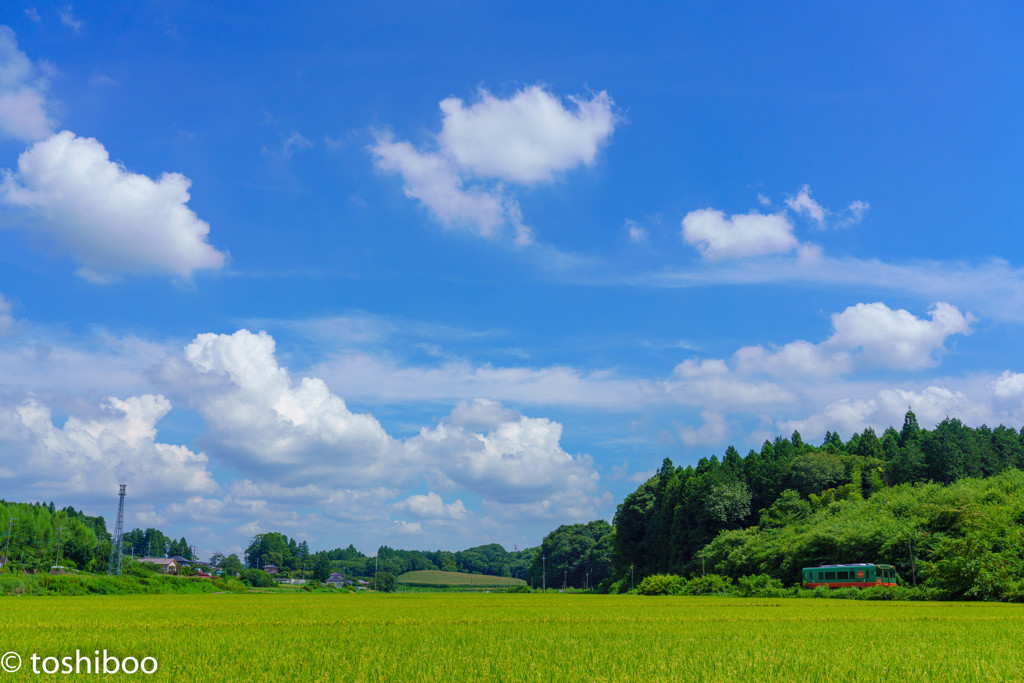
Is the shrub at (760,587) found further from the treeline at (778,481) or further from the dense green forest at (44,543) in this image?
the dense green forest at (44,543)

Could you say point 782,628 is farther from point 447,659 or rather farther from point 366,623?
point 366,623

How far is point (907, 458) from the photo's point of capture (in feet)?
333

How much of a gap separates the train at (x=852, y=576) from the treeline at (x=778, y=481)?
26519 millimetres

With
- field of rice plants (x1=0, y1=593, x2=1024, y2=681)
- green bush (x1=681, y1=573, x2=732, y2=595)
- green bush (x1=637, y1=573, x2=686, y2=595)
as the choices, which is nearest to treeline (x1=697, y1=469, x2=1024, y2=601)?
green bush (x1=681, y1=573, x2=732, y2=595)

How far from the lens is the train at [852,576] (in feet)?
202

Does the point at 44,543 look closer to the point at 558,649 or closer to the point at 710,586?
the point at 710,586

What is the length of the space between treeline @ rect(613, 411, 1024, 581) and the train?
1044 inches

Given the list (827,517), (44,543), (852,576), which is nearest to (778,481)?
(827,517)

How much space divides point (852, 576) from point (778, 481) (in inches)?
1920

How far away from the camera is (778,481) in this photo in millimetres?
110812

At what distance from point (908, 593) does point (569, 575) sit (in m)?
146

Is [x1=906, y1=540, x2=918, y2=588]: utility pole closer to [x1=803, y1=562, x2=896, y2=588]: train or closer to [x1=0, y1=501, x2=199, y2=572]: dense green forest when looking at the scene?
[x1=803, y1=562, x2=896, y2=588]: train

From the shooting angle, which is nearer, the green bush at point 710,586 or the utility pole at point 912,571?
the utility pole at point 912,571

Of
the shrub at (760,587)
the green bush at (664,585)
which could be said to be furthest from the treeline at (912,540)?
the green bush at (664,585)
